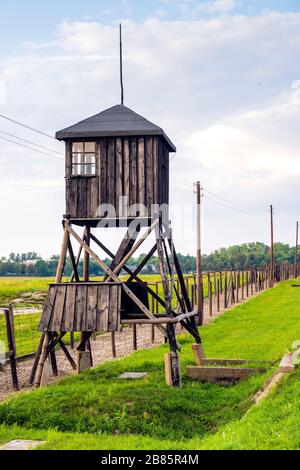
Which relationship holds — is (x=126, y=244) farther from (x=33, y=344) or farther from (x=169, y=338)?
(x=33, y=344)

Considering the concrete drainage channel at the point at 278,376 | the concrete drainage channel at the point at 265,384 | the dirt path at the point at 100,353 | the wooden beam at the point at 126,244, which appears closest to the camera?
the concrete drainage channel at the point at 265,384

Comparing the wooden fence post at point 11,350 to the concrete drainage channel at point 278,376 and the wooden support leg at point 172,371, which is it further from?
the concrete drainage channel at point 278,376

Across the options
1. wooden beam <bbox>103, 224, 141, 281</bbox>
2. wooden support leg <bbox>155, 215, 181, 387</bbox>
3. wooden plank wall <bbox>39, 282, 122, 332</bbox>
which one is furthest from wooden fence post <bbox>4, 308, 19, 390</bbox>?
wooden support leg <bbox>155, 215, 181, 387</bbox>

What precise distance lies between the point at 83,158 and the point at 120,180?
1.42m

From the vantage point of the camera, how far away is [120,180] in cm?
1933

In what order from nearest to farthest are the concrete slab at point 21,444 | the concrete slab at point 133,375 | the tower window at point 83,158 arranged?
1. the concrete slab at point 21,444
2. the concrete slab at point 133,375
3. the tower window at point 83,158

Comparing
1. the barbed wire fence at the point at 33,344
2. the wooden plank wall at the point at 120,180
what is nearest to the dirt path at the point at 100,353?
the barbed wire fence at the point at 33,344

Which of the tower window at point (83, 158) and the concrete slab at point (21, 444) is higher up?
the tower window at point (83, 158)

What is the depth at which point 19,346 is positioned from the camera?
1071 inches

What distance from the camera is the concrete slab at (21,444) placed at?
10.6 meters

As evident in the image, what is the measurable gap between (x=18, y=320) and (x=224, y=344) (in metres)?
17.5

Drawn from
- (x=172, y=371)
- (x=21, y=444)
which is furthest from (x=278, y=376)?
(x=21, y=444)

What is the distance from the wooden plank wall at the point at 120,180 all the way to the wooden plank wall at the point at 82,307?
239cm
